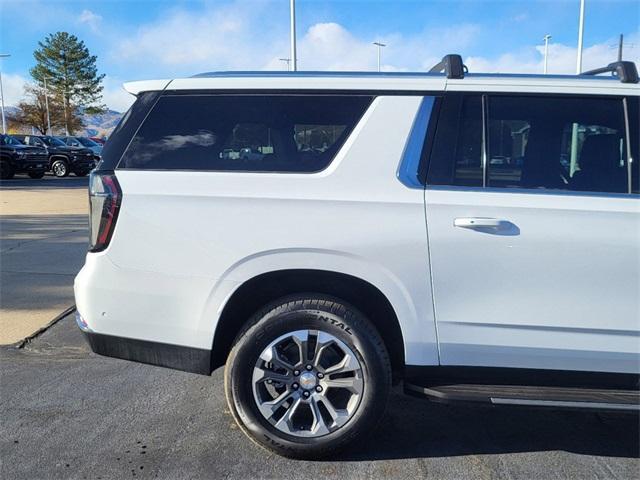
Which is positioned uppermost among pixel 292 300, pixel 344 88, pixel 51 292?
pixel 344 88

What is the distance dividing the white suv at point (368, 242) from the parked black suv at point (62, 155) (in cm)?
2344

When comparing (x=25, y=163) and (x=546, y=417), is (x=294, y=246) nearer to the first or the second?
(x=546, y=417)

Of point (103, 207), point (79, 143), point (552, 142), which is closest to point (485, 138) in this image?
point (552, 142)

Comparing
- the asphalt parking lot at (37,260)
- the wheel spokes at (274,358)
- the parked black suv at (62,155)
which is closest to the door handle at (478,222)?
the wheel spokes at (274,358)

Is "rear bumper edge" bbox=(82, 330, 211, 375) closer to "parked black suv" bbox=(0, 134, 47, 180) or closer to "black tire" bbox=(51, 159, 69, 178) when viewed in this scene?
"parked black suv" bbox=(0, 134, 47, 180)

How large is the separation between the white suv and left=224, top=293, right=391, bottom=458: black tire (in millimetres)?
11

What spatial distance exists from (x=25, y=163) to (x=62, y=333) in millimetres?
20466

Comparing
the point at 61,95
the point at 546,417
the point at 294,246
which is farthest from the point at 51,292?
the point at 61,95

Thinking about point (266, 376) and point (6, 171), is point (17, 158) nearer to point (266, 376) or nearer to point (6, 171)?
point (6, 171)

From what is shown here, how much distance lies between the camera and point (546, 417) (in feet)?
10.9

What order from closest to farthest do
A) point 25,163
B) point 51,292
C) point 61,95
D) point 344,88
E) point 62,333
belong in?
point 344,88, point 62,333, point 51,292, point 25,163, point 61,95

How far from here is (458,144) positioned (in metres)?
2.77

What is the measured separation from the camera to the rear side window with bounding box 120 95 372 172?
2822mm

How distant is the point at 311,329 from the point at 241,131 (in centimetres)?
115
